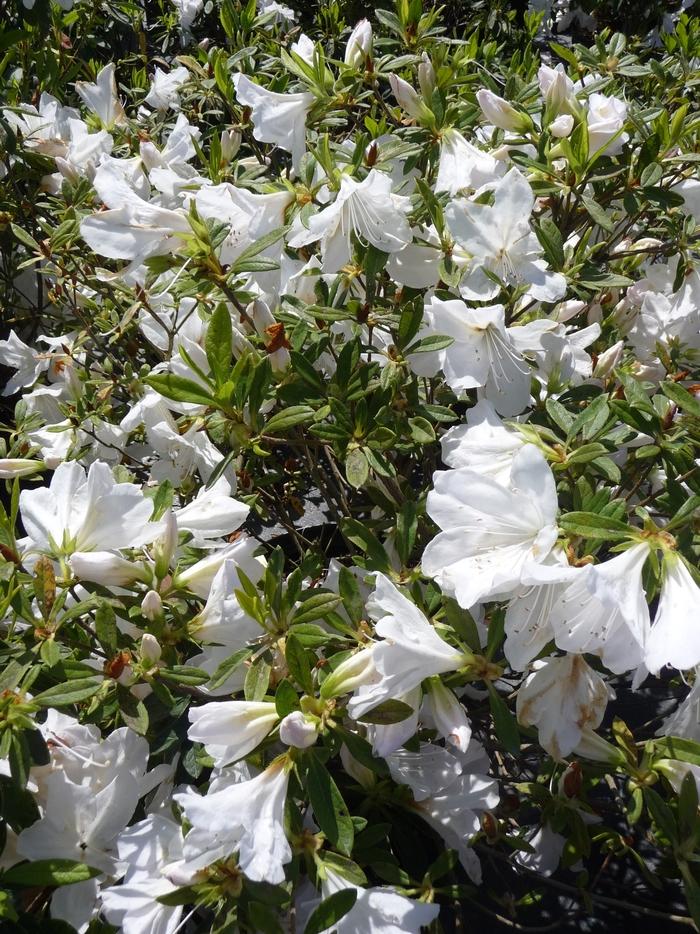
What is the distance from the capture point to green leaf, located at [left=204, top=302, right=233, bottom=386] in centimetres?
115

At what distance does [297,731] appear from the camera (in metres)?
0.93

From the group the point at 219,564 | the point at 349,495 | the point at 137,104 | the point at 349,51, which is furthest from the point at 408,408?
the point at 137,104

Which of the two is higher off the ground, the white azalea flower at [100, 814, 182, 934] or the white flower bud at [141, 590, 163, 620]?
the white flower bud at [141, 590, 163, 620]

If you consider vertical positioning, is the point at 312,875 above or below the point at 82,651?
below

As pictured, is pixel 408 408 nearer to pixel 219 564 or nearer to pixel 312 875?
pixel 219 564

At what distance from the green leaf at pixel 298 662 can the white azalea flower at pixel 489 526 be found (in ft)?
0.63

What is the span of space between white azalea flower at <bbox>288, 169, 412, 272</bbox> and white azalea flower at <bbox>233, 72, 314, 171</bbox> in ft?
0.84

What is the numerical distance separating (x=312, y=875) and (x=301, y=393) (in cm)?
73

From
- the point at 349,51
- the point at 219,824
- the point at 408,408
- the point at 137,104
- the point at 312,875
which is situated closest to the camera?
the point at 219,824

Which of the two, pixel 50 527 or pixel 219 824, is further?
pixel 50 527

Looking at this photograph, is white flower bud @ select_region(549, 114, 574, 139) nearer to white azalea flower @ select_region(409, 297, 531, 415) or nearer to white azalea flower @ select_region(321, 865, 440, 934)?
white azalea flower @ select_region(409, 297, 531, 415)

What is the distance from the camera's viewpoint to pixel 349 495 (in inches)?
77.3

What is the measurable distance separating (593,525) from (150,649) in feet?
2.05

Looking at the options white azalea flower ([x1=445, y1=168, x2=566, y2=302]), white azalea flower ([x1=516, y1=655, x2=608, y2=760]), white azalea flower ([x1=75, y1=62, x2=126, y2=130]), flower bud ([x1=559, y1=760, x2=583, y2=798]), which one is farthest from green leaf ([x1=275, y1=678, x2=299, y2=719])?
white azalea flower ([x1=75, y1=62, x2=126, y2=130])
